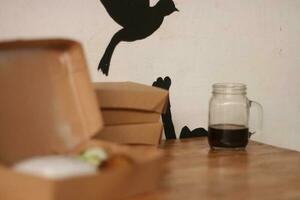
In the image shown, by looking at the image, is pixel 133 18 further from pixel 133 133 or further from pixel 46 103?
pixel 46 103

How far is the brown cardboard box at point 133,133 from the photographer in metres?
0.99

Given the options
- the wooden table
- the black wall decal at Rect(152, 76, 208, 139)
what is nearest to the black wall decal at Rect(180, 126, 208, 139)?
the black wall decal at Rect(152, 76, 208, 139)

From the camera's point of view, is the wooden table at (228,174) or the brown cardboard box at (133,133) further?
the brown cardboard box at (133,133)

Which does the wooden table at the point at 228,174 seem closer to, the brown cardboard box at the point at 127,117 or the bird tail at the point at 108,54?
the brown cardboard box at the point at 127,117

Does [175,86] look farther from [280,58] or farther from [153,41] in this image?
[280,58]

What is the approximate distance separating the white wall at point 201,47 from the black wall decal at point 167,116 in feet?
0.06

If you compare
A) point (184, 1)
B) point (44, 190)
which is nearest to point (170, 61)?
point (184, 1)

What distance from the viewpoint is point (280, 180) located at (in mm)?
905

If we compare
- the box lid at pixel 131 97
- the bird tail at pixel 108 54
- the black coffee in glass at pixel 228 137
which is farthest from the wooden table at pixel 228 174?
the bird tail at pixel 108 54

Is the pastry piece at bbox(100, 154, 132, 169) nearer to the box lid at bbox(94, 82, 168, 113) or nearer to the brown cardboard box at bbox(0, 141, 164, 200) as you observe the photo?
the brown cardboard box at bbox(0, 141, 164, 200)

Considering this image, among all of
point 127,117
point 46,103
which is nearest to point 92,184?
point 46,103

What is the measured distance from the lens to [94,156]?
73 cm

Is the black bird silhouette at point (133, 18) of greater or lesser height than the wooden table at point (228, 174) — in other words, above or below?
above

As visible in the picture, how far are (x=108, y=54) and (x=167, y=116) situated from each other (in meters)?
0.25
